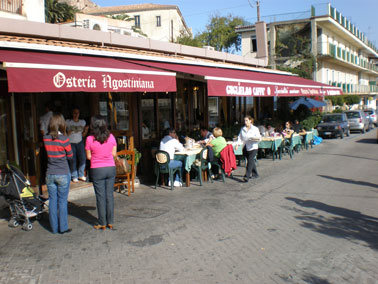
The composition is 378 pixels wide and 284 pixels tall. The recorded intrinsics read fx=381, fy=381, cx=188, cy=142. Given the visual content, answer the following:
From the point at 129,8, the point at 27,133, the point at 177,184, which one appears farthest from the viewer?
the point at 129,8

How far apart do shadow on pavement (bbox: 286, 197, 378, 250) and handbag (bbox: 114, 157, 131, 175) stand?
336 centimetres

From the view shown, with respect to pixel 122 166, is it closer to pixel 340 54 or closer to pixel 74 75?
pixel 74 75

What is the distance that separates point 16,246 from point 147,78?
147 inches

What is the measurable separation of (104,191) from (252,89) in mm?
6021

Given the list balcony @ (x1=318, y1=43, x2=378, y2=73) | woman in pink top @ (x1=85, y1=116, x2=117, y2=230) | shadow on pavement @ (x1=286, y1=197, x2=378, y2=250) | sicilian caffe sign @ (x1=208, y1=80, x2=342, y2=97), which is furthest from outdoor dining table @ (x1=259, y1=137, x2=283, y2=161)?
balcony @ (x1=318, y1=43, x2=378, y2=73)

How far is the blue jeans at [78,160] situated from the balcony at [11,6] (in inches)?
219

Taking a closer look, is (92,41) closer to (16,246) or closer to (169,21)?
(16,246)

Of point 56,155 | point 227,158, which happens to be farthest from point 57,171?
point 227,158

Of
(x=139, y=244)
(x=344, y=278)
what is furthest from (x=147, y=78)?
(x=344, y=278)

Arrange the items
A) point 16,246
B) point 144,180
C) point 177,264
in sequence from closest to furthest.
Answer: point 177,264
point 16,246
point 144,180

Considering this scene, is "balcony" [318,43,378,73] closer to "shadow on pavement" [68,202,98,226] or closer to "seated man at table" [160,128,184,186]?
"seated man at table" [160,128,184,186]

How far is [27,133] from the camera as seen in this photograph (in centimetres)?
785

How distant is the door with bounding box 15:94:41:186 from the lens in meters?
7.69

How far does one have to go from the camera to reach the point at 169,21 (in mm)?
58094
